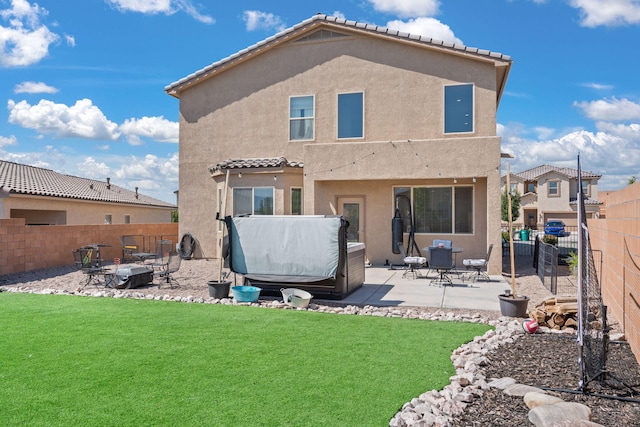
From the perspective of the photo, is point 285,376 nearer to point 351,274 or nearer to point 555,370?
point 555,370

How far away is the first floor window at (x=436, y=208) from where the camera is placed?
56.2 ft

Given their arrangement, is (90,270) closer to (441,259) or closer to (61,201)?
(441,259)

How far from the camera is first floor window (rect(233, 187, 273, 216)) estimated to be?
18156 mm

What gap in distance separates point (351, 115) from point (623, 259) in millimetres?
12245

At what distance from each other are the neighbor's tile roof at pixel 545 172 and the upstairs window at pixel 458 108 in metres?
48.6

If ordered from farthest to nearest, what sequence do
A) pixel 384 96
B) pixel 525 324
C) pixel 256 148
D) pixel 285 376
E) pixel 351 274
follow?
pixel 256 148 → pixel 384 96 → pixel 351 274 → pixel 525 324 → pixel 285 376

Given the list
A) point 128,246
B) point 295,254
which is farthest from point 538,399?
point 128,246

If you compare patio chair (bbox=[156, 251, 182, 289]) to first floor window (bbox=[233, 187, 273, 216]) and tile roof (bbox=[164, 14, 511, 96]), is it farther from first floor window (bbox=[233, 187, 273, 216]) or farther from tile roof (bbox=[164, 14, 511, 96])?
tile roof (bbox=[164, 14, 511, 96])

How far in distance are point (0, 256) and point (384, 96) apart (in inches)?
551

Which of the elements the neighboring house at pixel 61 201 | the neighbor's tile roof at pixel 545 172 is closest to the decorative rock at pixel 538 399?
the neighboring house at pixel 61 201

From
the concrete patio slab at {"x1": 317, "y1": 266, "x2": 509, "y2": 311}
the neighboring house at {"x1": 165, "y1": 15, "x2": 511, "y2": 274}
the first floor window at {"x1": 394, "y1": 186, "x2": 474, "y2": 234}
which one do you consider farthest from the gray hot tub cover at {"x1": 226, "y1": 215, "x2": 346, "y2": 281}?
the first floor window at {"x1": 394, "y1": 186, "x2": 474, "y2": 234}

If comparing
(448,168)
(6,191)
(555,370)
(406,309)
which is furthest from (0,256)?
(555,370)

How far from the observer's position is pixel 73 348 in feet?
22.8

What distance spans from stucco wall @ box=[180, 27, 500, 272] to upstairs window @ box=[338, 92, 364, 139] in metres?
0.21
